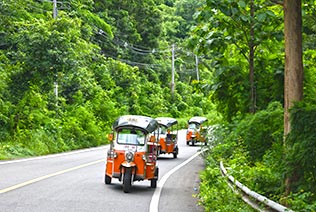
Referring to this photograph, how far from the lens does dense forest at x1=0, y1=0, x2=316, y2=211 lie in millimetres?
10758

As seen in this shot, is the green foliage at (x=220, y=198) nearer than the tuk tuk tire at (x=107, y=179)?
Yes

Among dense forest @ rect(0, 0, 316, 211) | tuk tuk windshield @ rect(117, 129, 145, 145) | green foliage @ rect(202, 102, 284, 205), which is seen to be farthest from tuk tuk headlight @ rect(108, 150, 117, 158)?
green foliage @ rect(202, 102, 284, 205)

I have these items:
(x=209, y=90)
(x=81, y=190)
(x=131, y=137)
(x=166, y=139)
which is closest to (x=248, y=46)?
(x=209, y=90)

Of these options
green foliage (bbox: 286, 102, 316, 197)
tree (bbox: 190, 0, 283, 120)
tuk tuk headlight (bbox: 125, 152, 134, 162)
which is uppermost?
tree (bbox: 190, 0, 283, 120)

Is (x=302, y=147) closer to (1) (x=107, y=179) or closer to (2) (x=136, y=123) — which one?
(2) (x=136, y=123)

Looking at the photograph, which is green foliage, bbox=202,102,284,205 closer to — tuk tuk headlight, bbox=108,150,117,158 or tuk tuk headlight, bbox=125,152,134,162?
tuk tuk headlight, bbox=125,152,134,162

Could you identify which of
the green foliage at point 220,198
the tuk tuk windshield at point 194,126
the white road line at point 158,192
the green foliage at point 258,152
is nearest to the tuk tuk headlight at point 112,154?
the white road line at point 158,192

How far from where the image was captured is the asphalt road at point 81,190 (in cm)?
1197

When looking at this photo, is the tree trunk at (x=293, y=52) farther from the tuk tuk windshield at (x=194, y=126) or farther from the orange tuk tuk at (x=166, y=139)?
the tuk tuk windshield at (x=194, y=126)

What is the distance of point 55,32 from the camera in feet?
85.7

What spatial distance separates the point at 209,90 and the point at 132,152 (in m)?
5.94

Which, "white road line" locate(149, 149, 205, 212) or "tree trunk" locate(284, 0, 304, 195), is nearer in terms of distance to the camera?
"tree trunk" locate(284, 0, 304, 195)

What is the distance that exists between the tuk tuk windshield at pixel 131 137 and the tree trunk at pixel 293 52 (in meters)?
6.61

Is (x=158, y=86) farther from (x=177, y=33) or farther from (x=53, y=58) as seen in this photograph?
(x=53, y=58)
